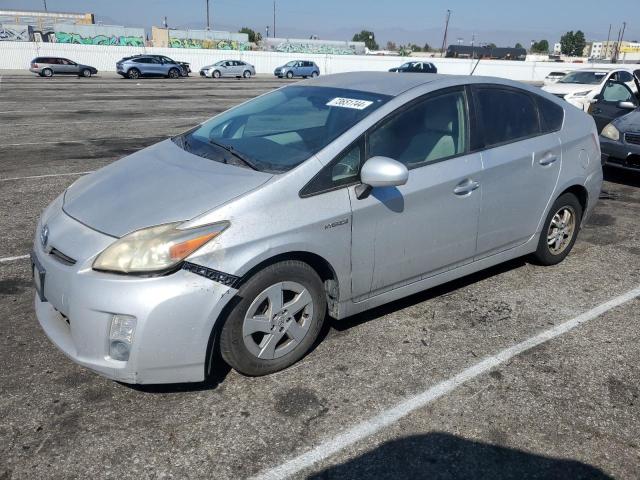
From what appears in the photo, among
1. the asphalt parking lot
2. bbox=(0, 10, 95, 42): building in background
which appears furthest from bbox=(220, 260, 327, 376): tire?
bbox=(0, 10, 95, 42): building in background

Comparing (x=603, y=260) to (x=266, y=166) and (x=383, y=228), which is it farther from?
(x=266, y=166)

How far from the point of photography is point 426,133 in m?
3.72

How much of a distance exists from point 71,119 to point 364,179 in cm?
1310

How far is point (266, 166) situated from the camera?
330 centimetres

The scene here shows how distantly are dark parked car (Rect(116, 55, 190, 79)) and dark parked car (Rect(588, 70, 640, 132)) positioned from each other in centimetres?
3140

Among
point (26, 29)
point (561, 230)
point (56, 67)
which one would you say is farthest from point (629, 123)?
point (26, 29)

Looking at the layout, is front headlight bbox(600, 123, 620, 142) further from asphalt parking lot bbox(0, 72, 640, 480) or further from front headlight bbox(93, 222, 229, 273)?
front headlight bbox(93, 222, 229, 273)

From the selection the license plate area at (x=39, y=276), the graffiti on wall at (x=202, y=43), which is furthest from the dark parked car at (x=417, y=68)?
the license plate area at (x=39, y=276)

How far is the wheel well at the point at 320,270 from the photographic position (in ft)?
9.78

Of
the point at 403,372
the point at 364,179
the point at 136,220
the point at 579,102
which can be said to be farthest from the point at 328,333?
the point at 579,102

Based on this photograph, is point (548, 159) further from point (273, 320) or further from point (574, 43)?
point (574, 43)

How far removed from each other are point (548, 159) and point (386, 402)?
2.47 metres

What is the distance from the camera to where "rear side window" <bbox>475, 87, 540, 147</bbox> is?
405 centimetres

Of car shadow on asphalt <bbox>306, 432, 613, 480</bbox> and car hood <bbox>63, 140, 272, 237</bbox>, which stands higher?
car hood <bbox>63, 140, 272, 237</bbox>
